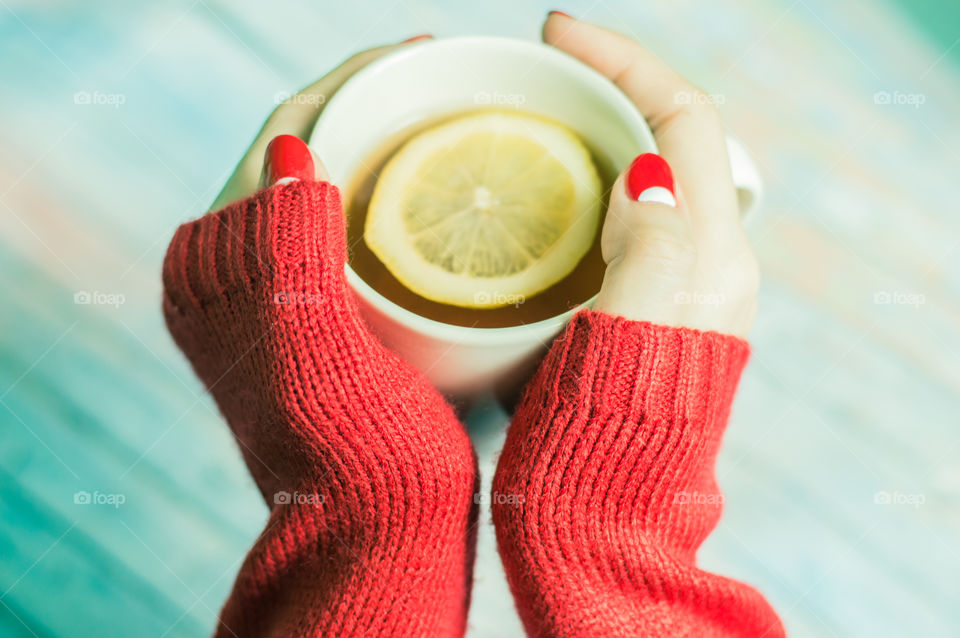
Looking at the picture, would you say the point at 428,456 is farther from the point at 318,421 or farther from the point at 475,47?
the point at 475,47

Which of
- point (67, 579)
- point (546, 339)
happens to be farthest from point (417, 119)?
point (67, 579)

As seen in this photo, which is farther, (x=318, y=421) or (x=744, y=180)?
(x=744, y=180)

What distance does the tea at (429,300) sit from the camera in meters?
0.55

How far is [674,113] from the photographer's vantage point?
26.2 inches

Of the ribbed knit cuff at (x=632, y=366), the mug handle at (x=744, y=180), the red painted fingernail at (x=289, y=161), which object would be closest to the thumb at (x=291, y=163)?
the red painted fingernail at (x=289, y=161)

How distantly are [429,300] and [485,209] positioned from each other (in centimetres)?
9

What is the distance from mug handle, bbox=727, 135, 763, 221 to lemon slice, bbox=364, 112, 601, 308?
0.16 metres

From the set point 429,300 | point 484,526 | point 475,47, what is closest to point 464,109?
point 475,47

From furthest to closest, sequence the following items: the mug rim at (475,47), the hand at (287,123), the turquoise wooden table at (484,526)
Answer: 1. the turquoise wooden table at (484,526)
2. the hand at (287,123)
3. the mug rim at (475,47)

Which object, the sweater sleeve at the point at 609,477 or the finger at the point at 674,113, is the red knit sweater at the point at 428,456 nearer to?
the sweater sleeve at the point at 609,477

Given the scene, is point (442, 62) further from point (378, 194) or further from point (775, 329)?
point (775, 329)

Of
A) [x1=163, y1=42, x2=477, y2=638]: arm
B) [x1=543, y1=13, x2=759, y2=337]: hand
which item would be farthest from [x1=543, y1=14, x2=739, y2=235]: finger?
[x1=163, y1=42, x2=477, y2=638]: arm

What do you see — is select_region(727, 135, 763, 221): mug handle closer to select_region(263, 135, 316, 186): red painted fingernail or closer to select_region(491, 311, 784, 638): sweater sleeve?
select_region(491, 311, 784, 638): sweater sleeve

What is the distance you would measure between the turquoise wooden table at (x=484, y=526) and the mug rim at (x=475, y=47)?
412 mm
